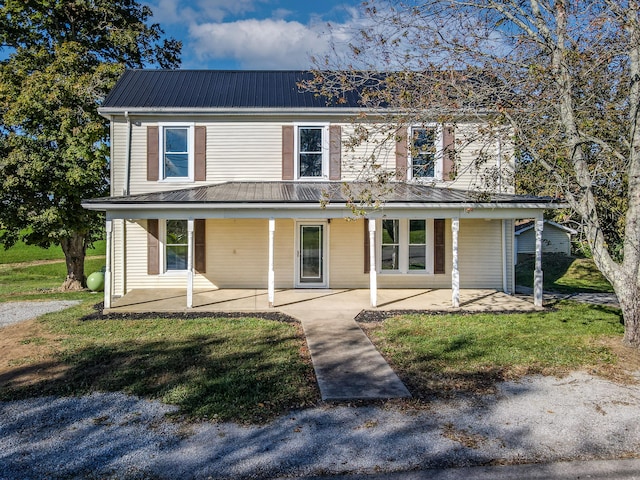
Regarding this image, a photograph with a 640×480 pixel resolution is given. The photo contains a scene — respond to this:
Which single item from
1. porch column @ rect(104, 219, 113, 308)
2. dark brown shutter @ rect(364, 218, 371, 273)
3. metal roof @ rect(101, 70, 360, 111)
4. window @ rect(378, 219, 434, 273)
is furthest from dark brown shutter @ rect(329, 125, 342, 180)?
porch column @ rect(104, 219, 113, 308)

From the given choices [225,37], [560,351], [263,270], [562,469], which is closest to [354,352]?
[560,351]

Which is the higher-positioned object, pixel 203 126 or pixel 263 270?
pixel 203 126

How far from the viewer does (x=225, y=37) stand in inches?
515

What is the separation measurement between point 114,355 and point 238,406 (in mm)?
3094

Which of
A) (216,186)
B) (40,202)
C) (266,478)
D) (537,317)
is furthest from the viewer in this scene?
(40,202)

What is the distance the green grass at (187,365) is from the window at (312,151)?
16.7 feet

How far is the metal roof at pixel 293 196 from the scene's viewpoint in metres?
9.80

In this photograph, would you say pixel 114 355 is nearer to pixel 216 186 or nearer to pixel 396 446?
pixel 396 446

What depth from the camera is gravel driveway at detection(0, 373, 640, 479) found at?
3660mm

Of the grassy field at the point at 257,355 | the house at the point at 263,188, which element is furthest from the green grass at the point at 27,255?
the grassy field at the point at 257,355

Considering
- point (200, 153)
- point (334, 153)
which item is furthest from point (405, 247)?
point (200, 153)

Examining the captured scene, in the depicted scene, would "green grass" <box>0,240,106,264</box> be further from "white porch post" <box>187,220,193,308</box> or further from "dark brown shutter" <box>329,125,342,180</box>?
"dark brown shutter" <box>329,125,342,180</box>

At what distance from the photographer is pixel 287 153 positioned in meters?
12.4

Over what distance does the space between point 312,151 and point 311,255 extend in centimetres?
303
